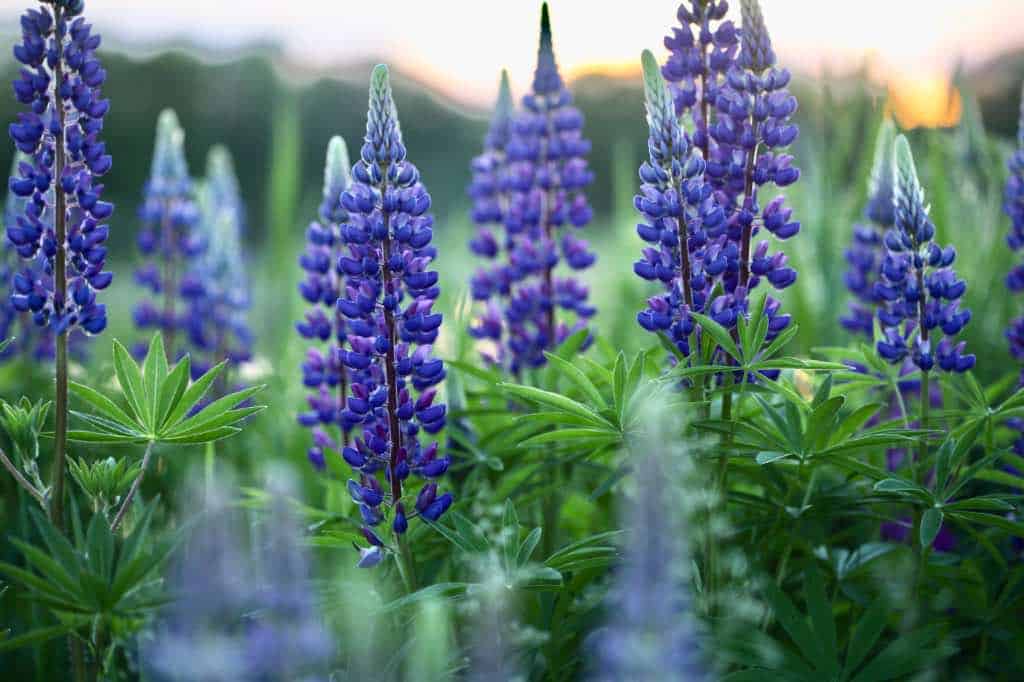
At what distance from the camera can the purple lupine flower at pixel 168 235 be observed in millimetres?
4445

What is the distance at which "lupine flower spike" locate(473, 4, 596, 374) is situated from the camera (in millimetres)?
3275

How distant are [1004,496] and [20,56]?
2.37 m

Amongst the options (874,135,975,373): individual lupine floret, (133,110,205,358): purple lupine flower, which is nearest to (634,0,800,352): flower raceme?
(874,135,975,373): individual lupine floret

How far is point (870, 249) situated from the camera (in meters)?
3.51

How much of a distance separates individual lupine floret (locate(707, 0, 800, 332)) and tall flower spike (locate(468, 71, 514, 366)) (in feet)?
3.37

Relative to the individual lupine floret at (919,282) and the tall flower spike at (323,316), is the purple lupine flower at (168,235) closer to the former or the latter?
the tall flower spike at (323,316)

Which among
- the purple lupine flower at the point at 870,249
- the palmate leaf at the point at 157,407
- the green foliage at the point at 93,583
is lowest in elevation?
the green foliage at the point at 93,583

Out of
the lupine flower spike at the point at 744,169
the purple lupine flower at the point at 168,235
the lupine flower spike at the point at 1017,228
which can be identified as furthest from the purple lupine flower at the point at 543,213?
the purple lupine flower at the point at 168,235

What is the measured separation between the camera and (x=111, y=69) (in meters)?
11.3

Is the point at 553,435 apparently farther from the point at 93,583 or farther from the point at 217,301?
the point at 217,301

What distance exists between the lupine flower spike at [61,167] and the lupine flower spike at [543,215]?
4.60ft

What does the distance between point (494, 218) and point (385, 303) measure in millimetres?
1302

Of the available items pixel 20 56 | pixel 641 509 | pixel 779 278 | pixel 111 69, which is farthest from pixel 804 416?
pixel 111 69

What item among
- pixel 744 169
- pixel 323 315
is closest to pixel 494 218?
pixel 323 315
